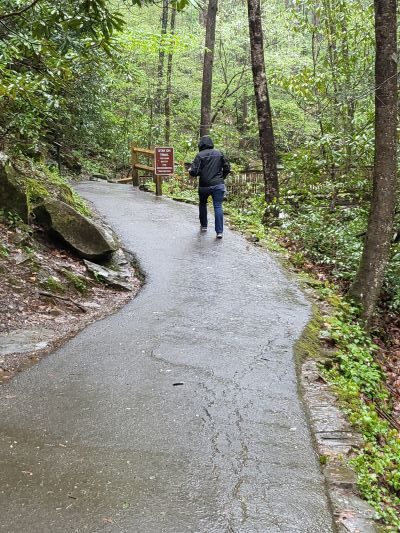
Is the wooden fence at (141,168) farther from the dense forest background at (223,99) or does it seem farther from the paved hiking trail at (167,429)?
Result: the paved hiking trail at (167,429)

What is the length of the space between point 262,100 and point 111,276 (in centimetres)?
658

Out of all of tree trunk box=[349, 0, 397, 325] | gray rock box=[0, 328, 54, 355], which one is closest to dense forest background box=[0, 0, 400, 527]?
tree trunk box=[349, 0, 397, 325]

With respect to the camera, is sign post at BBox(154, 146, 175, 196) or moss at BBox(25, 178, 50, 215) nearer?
moss at BBox(25, 178, 50, 215)

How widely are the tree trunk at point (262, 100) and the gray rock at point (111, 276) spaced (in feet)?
17.4

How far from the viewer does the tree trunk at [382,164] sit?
21.1ft

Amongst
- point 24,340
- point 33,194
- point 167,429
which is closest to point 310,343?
point 167,429

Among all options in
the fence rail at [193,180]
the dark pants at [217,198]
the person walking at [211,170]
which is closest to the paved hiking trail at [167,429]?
the dark pants at [217,198]

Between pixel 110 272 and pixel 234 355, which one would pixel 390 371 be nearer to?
pixel 234 355

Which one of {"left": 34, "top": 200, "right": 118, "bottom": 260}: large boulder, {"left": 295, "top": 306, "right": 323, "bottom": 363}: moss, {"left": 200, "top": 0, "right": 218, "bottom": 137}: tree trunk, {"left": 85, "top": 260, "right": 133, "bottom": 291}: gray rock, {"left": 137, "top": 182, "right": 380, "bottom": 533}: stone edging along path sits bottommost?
{"left": 137, "top": 182, "right": 380, "bottom": 533}: stone edging along path

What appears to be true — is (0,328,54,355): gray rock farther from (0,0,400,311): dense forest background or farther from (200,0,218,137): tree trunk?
(200,0,218,137): tree trunk

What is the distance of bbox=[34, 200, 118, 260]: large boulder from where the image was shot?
7883mm

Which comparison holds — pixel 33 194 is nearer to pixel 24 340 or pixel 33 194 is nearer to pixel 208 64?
pixel 24 340

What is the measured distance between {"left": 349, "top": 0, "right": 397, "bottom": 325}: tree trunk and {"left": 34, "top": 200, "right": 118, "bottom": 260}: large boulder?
407cm

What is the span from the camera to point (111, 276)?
25.1ft
